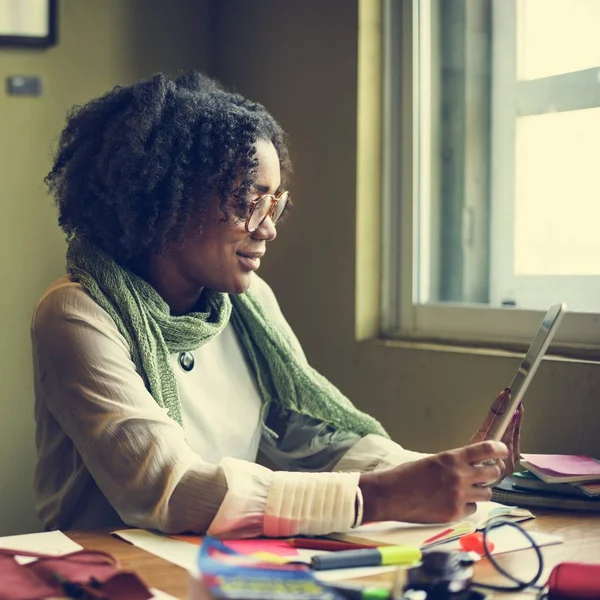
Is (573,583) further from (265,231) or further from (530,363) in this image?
(265,231)

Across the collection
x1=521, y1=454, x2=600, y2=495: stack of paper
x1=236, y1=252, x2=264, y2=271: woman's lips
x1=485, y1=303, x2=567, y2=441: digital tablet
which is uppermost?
x1=236, y1=252, x2=264, y2=271: woman's lips

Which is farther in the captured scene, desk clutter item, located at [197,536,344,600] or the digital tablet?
the digital tablet

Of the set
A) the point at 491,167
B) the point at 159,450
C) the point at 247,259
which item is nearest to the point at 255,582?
the point at 159,450

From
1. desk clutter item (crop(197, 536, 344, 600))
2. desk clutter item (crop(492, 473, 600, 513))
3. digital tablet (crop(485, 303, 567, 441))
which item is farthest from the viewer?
desk clutter item (crop(492, 473, 600, 513))

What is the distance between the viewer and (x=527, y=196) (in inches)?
75.0

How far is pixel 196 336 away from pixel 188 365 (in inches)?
3.8

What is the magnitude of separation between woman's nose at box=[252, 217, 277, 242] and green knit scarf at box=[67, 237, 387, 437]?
0.53 feet

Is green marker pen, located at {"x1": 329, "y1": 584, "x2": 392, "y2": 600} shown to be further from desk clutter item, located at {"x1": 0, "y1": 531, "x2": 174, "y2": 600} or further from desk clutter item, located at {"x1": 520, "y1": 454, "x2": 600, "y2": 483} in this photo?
desk clutter item, located at {"x1": 520, "y1": 454, "x2": 600, "y2": 483}

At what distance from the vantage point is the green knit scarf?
1431 mm

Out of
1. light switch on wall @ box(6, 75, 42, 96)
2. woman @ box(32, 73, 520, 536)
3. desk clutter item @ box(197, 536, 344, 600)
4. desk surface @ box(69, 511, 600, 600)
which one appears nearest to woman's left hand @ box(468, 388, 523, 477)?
woman @ box(32, 73, 520, 536)

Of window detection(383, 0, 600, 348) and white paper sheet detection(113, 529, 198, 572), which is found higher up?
window detection(383, 0, 600, 348)

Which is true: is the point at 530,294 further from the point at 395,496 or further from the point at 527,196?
the point at 395,496

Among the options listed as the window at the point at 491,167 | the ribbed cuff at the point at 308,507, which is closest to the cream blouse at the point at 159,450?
the ribbed cuff at the point at 308,507

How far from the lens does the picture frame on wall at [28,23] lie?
2238 millimetres
